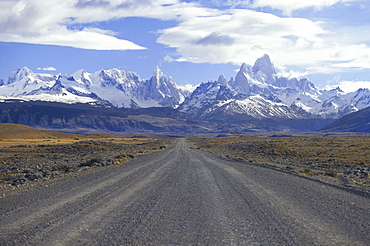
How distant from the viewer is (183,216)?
12.0m

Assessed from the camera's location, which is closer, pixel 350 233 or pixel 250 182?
pixel 350 233

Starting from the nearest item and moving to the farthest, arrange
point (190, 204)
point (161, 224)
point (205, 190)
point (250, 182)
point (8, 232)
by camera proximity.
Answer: point (8, 232), point (161, 224), point (190, 204), point (205, 190), point (250, 182)

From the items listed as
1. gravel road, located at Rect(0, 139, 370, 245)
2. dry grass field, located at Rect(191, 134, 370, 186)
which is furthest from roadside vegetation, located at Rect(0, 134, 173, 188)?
dry grass field, located at Rect(191, 134, 370, 186)

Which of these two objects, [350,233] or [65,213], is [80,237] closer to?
[65,213]

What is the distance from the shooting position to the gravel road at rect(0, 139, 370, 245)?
31.1 ft

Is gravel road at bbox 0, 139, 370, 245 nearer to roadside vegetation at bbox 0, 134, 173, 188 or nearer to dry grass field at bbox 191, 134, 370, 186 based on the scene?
A: roadside vegetation at bbox 0, 134, 173, 188

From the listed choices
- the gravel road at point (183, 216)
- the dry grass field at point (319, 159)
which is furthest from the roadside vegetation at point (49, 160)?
the dry grass field at point (319, 159)

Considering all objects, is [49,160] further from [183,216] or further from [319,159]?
[183,216]

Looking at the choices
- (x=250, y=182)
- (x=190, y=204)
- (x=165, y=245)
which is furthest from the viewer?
(x=250, y=182)

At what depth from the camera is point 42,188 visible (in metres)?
18.6

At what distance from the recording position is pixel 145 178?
2295cm

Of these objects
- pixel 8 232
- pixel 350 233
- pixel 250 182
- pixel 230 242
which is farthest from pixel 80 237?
pixel 250 182

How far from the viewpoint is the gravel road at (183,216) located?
9484mm

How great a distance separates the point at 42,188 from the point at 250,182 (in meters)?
11.4
